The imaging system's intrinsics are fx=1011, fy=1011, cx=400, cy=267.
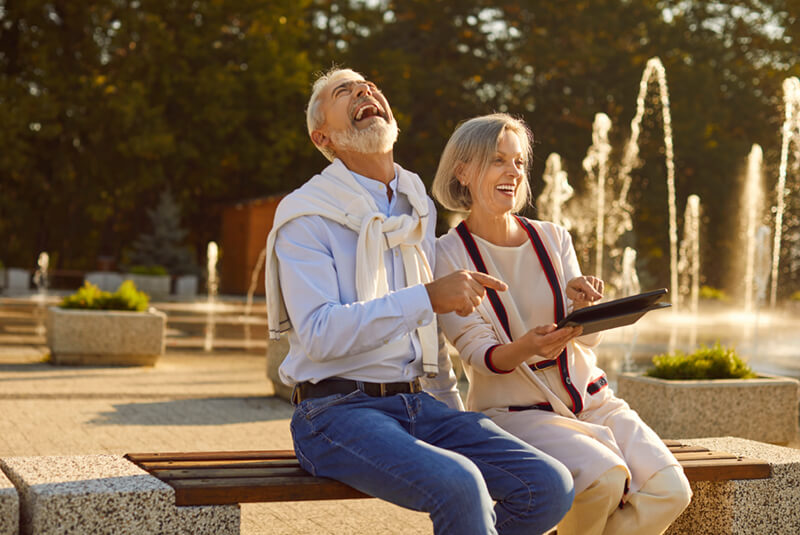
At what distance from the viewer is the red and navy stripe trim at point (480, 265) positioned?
3.96 meters

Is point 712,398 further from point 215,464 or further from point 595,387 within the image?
point 215,464

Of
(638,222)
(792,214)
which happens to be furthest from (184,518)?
(638,222)

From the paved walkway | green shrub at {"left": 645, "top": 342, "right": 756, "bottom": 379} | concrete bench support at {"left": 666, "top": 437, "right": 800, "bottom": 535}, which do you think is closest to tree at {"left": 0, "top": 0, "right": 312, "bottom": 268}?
the paved walkway

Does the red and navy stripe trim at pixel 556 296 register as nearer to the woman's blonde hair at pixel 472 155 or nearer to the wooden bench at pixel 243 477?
the woman's blonde hair at pixel 472 155

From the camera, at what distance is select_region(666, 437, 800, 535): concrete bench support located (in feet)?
13.4

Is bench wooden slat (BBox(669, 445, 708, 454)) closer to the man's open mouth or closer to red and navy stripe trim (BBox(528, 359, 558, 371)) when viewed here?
red and navy stripe trim (BBox(528, 359, 558, 371))

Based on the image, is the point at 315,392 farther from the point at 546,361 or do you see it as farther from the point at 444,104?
the point at 444,104

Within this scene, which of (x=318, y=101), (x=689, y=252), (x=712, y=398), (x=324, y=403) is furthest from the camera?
(x=689, y=252)

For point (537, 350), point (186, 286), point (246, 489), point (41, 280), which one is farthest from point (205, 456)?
point (41, 280)

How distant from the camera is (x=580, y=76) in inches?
1535

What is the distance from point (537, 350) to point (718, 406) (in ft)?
12.8

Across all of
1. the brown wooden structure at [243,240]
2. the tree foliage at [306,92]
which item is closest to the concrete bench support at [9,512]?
the tree foliage at [306,92]

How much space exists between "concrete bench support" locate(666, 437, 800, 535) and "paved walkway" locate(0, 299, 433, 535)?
4.50ft

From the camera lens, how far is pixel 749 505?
4.11 metres
